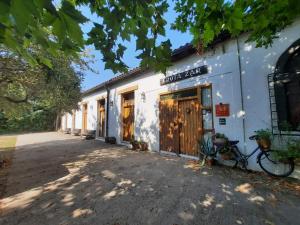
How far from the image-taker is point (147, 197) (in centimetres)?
369

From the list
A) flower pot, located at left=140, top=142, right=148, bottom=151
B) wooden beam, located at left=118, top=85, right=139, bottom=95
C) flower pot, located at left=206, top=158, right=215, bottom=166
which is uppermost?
wooden beam, located at left=118, top=85, right=139, bottom=95

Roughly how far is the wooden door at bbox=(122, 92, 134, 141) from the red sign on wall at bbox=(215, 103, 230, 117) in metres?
5.22

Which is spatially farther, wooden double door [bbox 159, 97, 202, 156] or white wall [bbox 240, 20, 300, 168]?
wooden double door [bbox 159, 97, 202, 156]

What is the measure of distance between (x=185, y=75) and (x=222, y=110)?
1.99 m

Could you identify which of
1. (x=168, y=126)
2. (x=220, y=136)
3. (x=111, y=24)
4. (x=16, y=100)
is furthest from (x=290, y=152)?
(x=16, y=100)

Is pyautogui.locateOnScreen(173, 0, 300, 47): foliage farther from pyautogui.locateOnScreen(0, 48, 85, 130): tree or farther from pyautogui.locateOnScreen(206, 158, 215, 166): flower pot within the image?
pyautogui.locateOnScreen(0, 48, 85, 130): tree

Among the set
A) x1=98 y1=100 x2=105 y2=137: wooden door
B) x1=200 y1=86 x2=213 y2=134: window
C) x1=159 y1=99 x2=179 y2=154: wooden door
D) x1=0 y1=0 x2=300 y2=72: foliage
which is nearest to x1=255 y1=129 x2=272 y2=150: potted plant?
x1=200 y1=86 x2=213 y2=134: window

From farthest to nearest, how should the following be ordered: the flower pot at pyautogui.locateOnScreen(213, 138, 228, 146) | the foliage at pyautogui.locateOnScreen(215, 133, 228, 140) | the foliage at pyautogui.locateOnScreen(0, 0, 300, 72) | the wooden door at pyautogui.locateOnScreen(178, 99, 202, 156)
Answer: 1. the wooden door at pyautogui.locateOnScreen(178, 99, 202, 156)
2. the foliage at pyautogui.locateOnScreen(215, 133, 228, 140)
3. the flower pot at pyautogui.locateOnScreen(213, 138, 228, 146)
4. the foliage at pyautogui.locateOnScreen(0, 0, 300, 72)

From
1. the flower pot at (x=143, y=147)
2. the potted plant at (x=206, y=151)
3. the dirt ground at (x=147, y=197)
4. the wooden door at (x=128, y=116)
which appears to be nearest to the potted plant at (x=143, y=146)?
the flower pot at (x=143, y=147)

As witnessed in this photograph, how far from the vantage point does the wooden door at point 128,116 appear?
33.9 feet

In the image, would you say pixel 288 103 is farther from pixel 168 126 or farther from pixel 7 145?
pixel 7 145

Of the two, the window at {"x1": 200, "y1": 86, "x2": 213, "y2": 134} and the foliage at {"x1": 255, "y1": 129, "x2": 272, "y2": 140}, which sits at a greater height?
the window at {"x1": 200, "y1": 86, "x2": 213, "y2": 134}

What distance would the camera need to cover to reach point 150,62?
6.37 feet

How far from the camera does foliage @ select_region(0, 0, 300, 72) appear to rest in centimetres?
92
